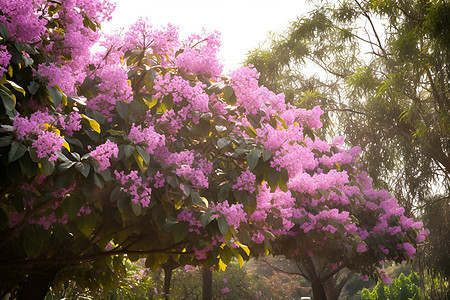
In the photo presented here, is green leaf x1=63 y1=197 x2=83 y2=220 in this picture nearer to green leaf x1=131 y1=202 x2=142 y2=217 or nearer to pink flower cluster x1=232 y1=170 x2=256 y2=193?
green leaf x1=131 y1=202 x2=142 y2=217

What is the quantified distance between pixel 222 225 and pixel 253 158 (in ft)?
1.98

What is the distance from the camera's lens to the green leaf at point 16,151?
2.73 metres

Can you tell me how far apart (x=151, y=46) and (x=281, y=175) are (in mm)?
1952

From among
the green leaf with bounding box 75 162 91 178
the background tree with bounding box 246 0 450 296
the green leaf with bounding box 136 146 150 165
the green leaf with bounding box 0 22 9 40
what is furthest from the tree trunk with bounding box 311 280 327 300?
the green leaf with bounding box 0 22 9 40

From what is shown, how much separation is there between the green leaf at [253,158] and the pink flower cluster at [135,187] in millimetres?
828

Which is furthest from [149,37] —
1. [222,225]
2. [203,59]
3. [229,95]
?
[222,225]

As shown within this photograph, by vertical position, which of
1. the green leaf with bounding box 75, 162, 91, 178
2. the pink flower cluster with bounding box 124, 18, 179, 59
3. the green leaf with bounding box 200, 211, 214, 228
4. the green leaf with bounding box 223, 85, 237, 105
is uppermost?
the pink flower cluster with bounding box 124, 18, 179, 59

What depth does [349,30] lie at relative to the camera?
1444cm

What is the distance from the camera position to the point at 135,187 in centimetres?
346

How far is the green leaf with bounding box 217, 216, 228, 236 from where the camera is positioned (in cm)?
355

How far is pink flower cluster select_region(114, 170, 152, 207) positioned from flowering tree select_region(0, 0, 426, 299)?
10 millimetres

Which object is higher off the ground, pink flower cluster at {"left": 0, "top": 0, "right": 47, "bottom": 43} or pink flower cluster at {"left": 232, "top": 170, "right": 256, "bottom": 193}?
pink flower cluster at {"left": 0, "top": 0, "right": 47, "bottom": 43}

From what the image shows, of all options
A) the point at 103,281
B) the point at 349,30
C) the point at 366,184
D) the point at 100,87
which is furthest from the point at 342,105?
the point at 100,87

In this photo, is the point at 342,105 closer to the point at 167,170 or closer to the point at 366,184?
the point at 366,184
